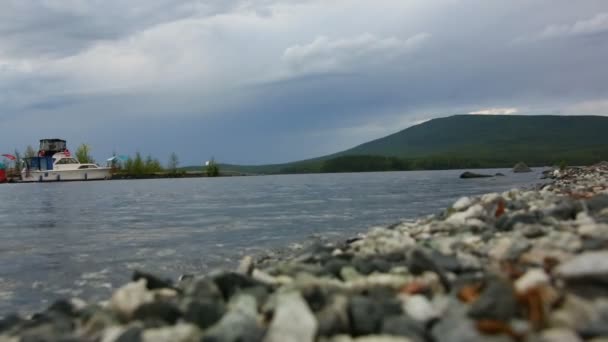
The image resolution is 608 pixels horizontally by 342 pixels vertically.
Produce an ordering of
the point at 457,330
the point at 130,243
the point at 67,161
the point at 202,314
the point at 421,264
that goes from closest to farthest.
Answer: the point at 457,330 < the point at 202,314 < the point at 421,264 < the point at 130,243 < the point at 67,161

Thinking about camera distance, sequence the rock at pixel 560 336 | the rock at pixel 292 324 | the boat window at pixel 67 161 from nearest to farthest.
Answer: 1. the rock at pixel 560 336
2. the rock at pixel 292 324
3. the boat window at pixel 67 161

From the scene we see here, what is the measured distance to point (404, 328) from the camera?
3.32 meters

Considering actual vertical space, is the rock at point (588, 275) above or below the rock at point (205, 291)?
above

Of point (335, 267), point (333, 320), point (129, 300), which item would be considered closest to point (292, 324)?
point (333, 320)

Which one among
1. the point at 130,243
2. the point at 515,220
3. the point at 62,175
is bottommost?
the point at 130,243

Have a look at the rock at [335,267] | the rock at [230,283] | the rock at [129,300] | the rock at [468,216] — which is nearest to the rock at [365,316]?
the rock at [230,283]

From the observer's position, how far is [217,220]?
17.7 m

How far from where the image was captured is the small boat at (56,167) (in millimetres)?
113150

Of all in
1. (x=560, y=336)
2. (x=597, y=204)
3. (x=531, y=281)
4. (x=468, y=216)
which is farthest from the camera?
(x=468, y=216)

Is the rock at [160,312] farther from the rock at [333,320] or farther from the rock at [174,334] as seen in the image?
the rock at [333,320]

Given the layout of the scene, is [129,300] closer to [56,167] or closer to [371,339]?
[371,339]

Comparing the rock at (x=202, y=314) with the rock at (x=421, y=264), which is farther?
the rock at (x=421, y=264)

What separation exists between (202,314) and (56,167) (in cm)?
12268

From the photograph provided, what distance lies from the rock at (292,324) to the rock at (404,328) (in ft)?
1.60
